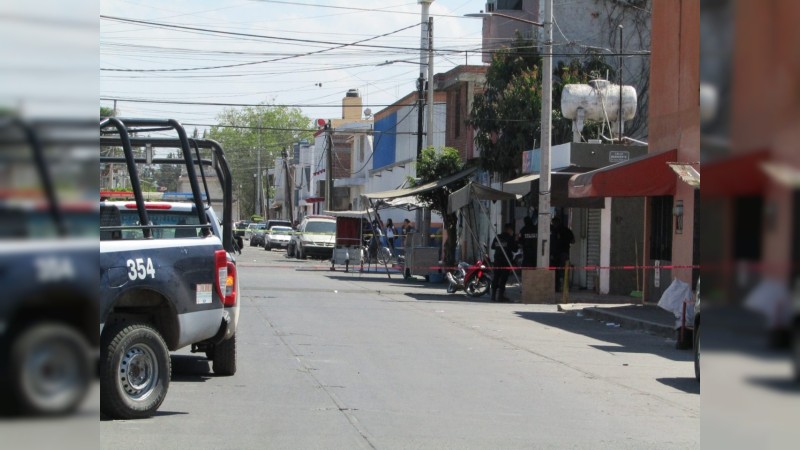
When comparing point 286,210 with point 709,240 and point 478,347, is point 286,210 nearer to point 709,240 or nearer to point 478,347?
point 478,347

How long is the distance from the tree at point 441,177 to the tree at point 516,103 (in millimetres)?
1167

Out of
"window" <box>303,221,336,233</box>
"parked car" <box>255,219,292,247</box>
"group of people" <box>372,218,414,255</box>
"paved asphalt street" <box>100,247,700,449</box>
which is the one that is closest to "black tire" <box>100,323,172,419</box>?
"paved asphalt street" <box>100,247,700,449</box>

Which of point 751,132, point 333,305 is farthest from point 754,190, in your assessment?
point 333,305

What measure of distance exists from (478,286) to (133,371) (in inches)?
735

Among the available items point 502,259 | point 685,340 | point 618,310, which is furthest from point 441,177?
point 685,340

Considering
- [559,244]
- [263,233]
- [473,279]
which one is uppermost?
[559,244]

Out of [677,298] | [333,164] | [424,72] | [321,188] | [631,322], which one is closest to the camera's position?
[677,298]

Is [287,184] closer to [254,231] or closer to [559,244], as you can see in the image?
[254,231]

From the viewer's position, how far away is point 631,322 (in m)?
19.0

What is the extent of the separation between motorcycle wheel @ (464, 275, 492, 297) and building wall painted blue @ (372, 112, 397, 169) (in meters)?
31.8

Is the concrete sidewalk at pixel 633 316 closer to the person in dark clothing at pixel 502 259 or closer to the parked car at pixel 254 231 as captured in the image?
the person in dark clothing at pixel 502 259

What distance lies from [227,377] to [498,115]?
938 inches

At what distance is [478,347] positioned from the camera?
14945 millimetres

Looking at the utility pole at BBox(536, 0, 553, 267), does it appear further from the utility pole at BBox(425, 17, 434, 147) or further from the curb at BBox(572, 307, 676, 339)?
the utility pole at BBox(425, 17, 434, 147)
